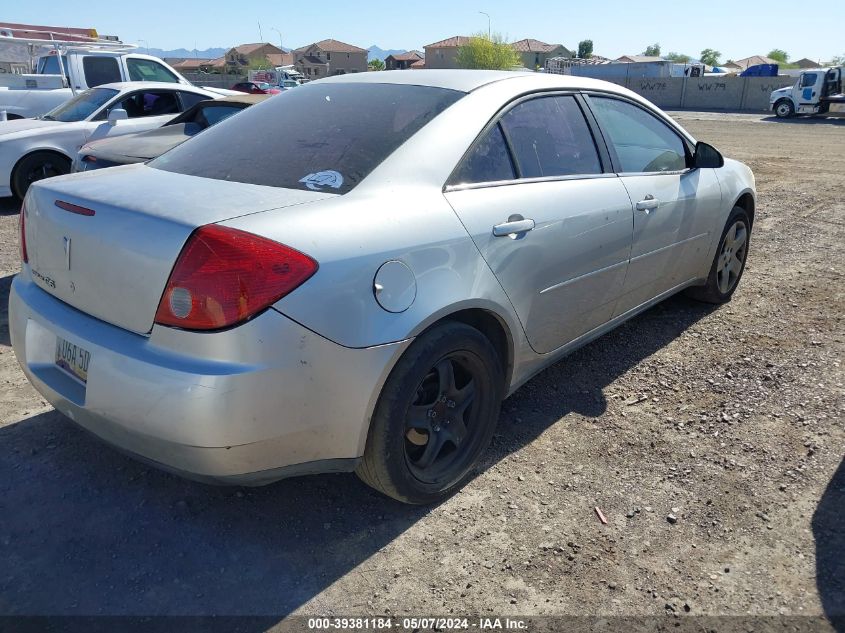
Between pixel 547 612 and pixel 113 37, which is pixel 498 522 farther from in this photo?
pixel 113 37

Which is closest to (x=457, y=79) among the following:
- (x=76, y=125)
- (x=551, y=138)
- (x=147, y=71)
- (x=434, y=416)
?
(x=551, y=138)

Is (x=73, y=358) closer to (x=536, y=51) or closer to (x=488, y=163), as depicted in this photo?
(x=488, y=163)

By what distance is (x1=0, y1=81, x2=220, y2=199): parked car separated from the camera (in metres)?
8.12

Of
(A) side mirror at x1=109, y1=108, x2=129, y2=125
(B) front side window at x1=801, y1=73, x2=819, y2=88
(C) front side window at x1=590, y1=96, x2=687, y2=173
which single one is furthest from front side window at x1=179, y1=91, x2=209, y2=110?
(B) front side window at x1=801, y1=73, x2=819, y2=88

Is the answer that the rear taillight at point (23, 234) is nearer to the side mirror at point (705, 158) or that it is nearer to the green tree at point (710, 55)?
the side mirror at point (705, 158)

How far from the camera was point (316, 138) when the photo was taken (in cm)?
282

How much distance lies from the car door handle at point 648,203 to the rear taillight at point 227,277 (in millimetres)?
2154

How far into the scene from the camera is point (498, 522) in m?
2.68

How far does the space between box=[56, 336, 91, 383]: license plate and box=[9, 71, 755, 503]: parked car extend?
0.5 inches

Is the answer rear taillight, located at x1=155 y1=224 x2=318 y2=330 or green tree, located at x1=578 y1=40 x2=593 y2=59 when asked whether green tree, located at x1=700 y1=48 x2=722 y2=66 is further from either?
rear taillight, located at x1=155 y1=224 x2=318 y2=330

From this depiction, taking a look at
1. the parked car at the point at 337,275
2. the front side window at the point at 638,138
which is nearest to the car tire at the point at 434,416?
the parked car at the point at 337,275

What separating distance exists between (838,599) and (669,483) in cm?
76

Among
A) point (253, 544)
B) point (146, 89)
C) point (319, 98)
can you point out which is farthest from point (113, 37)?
point (253, 544)

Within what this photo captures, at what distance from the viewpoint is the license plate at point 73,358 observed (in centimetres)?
231
